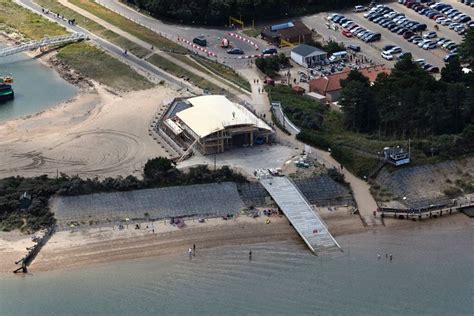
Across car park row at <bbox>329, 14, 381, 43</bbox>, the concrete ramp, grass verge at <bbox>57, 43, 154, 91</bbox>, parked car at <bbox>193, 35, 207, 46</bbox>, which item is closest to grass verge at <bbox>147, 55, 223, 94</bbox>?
grass verge at <bbox>57, 43, 154, 91</bbox>

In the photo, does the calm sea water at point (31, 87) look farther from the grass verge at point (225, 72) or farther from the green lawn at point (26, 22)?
the grass verge at point (225, 72)

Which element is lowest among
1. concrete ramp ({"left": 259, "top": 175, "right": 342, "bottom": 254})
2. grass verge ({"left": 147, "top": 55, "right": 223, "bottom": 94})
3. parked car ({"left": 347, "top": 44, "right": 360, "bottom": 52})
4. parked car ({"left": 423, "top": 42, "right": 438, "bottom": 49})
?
grass verge ({"left": 147, "top": 55, "right": 223, "bottom": 94})

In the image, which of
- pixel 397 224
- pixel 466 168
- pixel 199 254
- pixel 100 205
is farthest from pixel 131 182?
pixel 466 168

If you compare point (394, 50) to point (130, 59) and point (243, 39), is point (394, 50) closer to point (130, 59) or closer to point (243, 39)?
point (243, 39)

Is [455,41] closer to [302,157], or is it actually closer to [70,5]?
[302,157]

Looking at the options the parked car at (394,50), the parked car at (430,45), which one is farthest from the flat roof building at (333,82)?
the parked car at (430,45)

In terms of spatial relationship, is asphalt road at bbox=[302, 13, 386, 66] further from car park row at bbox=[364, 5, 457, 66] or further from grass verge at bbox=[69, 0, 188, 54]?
grass verge at bbox=[69, 0, 188, 54]
